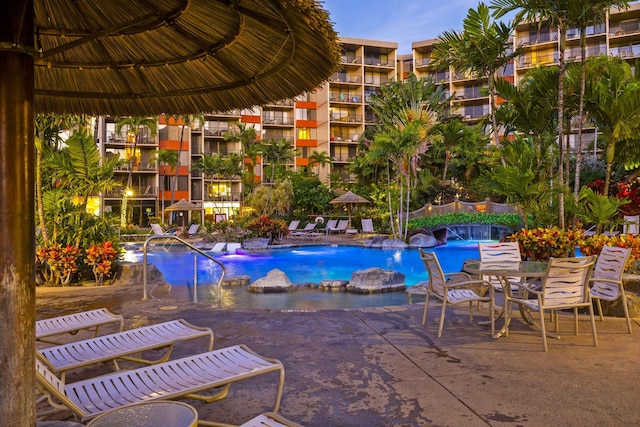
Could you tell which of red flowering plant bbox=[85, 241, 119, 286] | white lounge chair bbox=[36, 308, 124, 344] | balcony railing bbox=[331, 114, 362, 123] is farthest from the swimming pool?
balcony railing bbox=[331, 114, 362, 123]

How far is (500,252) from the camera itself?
20.9 ft

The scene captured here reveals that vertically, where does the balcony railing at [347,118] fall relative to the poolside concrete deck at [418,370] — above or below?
above

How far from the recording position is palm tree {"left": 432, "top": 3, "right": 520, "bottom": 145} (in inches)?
370

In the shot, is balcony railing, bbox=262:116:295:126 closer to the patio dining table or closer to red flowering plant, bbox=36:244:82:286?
red flowering plant, bbox=36:244:82:286

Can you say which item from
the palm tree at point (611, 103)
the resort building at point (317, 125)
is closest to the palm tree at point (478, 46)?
the palm tree at point (611, 103)

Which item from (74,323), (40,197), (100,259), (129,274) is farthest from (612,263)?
(40,197)

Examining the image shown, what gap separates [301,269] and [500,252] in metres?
8.57

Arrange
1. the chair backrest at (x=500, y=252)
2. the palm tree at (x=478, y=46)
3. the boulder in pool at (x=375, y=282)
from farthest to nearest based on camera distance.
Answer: the boulder in pool at (x=375, y=282)
the palm tree at (x=478, y=46)
the chair backrest at (x=500, y=252)

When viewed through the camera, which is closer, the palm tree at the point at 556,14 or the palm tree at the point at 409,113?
the palm tree at the point at 556,14

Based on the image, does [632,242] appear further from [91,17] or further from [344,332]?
[91,17]

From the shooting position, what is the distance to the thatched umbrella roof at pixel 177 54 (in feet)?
7.84

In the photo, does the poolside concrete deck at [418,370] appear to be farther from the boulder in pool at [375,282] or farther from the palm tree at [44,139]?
the boulder in pool at [375,282]

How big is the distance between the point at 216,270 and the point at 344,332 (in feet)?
30.6

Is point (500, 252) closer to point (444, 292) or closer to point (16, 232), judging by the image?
point (444, 292)
